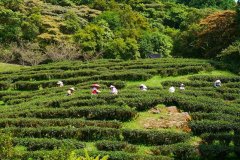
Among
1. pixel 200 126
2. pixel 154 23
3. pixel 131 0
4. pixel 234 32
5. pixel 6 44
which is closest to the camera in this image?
pixel 200 126

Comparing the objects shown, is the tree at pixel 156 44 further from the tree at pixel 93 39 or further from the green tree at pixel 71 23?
the green tree at pixel 71 23

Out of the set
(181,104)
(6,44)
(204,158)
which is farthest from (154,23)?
(204,158)

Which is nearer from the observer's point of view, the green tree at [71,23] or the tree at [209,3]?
the green tree at [71,23]

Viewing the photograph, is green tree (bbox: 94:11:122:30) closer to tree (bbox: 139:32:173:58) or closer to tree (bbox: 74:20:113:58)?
tree (bbox: 139:32:173:58)

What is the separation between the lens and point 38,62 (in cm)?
5162

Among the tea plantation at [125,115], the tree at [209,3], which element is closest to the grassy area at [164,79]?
the tea plantation at [125,115]

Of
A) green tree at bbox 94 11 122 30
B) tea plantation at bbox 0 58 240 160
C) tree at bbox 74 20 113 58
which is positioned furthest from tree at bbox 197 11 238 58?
green tree at bbox 94 11 122 30

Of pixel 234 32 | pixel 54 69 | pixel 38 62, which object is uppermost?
pixel 234 32

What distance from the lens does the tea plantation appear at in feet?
60.6

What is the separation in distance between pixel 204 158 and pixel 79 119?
743 cm

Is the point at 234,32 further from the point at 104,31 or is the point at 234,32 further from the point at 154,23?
the point at 154,23

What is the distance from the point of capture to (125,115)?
72.8 ft

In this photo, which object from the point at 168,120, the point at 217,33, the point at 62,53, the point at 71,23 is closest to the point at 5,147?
the point at 168,120

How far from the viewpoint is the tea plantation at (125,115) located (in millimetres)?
18484
